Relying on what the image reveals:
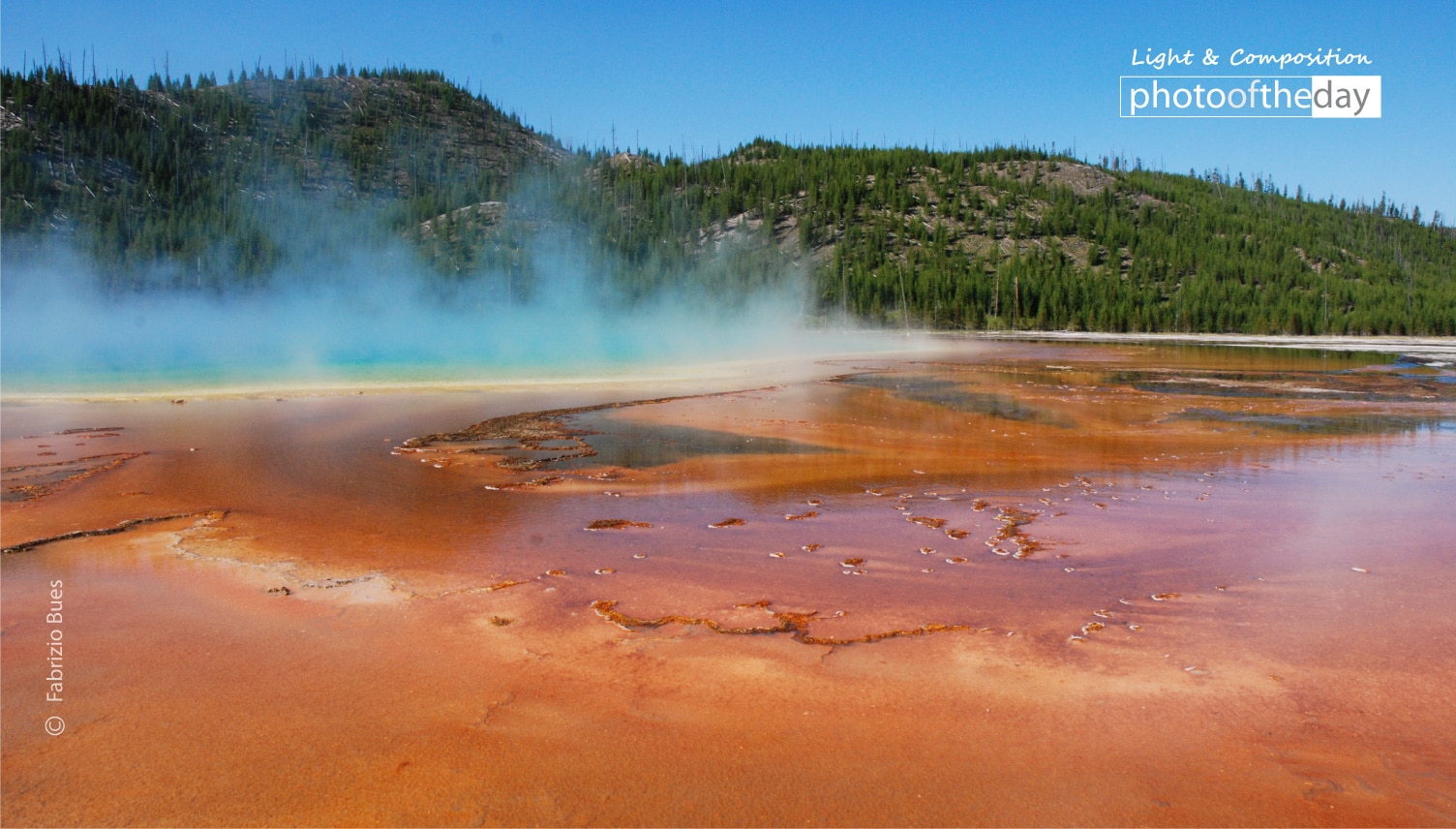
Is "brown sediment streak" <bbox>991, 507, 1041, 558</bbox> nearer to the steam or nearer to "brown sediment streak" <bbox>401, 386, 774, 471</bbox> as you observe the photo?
"brown sediment streak" <bbox>401, 386, 774, 471</bbox>

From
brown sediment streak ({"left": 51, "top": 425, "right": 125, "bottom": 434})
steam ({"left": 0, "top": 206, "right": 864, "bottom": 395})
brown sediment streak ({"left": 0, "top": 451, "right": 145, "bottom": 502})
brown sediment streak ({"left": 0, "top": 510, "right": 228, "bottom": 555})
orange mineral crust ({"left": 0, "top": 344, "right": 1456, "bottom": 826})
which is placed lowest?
orange mineral crust ({"left": 0, "top": 344, "right": 1456, "bottom": 826})

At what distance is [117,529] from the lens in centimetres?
795

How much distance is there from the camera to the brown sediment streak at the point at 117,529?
287 inches

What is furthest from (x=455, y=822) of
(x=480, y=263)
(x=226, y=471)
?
(x=480, y=263)

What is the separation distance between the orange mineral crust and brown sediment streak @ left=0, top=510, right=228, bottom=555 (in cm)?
4

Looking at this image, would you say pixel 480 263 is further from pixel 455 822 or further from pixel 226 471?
pixel 455 822

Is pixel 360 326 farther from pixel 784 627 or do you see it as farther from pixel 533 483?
pixel 784 627

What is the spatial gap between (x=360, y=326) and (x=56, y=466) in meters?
63.3

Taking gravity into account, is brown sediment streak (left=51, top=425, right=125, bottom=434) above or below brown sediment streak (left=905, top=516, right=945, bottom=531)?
above

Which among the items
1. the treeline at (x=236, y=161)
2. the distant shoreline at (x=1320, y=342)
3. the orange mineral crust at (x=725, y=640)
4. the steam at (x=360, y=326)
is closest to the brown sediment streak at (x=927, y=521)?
the orange mineral crust at (x=725, y=640)

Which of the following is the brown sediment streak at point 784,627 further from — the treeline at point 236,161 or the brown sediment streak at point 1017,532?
the treeline at point 236,161

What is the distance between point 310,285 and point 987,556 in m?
104

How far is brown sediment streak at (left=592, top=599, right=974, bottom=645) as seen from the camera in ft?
17.7

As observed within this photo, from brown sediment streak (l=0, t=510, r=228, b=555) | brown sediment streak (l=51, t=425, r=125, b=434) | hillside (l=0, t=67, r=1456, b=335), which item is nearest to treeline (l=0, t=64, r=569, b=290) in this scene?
hillside (l=0, t=67, r=1456, b=335)
